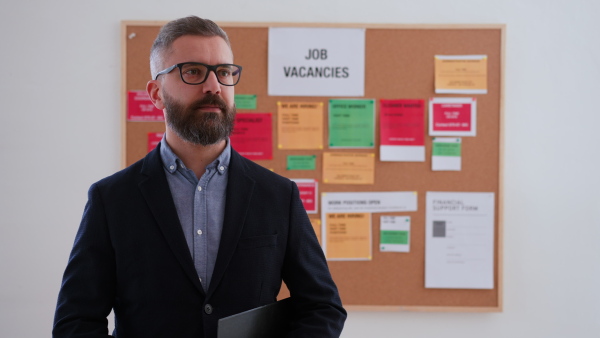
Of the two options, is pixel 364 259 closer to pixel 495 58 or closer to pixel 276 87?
pixel 276 87

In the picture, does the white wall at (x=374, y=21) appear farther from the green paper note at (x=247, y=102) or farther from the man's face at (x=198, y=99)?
the man's face at (x=198, y=99)

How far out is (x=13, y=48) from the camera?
7.51ft

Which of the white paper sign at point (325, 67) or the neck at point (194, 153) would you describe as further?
Result: the white paper sign at point (325, 67)

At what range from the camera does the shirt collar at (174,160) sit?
1.23 metres

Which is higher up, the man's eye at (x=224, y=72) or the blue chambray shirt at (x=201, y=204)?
the man's eye at (x=224, y=72)

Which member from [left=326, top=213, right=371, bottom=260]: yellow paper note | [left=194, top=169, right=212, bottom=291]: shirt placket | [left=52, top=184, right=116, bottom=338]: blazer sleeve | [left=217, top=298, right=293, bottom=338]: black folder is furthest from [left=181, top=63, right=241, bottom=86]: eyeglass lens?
[left=326, top=213, right=371, bottom=260]: yellow paper note

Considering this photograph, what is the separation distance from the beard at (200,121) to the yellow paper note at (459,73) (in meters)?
1.31

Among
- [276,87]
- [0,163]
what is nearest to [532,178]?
[276,87]

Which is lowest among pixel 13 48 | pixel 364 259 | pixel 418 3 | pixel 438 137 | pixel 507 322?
pixel 507 322

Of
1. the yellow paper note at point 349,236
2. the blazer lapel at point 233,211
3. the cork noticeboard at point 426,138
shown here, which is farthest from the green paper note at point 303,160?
Result: the blazer lapel at point 233,211

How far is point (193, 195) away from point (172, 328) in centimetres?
28

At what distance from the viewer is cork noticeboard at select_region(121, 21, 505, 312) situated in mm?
2262

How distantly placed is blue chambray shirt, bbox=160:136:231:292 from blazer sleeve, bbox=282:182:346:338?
0.17 metres

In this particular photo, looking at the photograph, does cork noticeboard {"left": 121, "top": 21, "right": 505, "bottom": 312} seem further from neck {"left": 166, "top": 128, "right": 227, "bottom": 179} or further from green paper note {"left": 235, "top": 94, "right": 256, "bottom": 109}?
neck {"left": 166, "top": 128, "right": 227, "bottom": 179}
